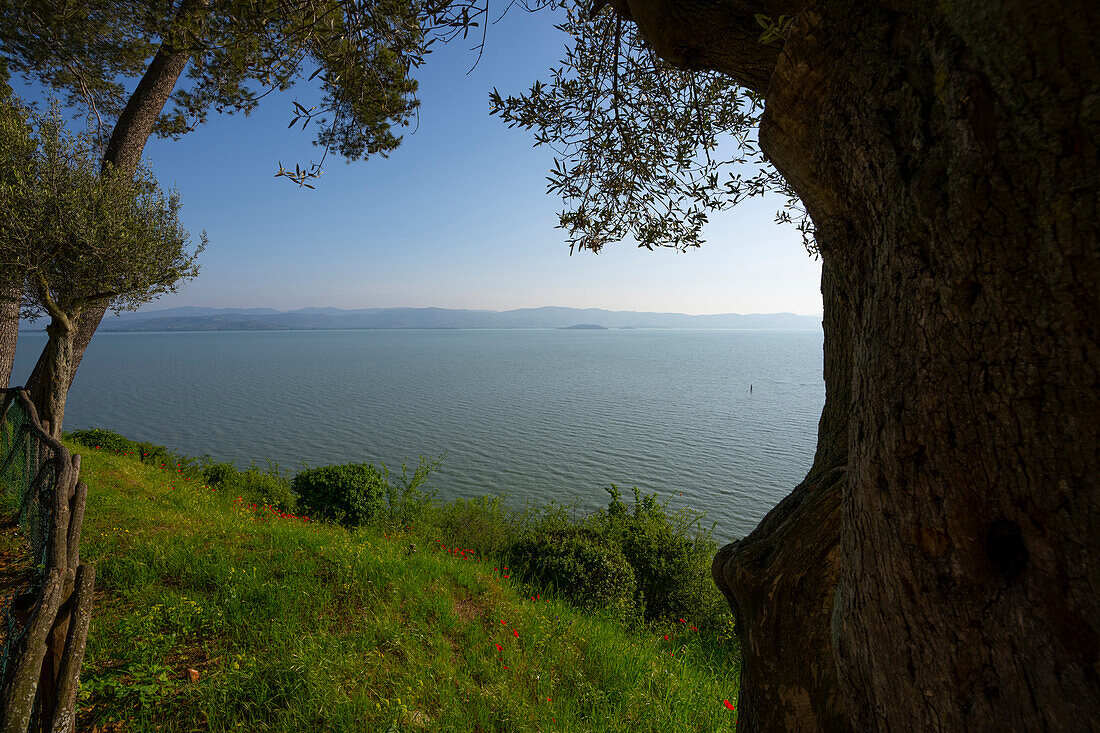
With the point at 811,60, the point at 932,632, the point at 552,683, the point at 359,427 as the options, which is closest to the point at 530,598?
the point at 552,683

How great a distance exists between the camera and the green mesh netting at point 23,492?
3164mm

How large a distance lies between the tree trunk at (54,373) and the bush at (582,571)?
8.03m

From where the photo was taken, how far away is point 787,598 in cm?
206

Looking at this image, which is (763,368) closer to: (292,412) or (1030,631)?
(292,412)

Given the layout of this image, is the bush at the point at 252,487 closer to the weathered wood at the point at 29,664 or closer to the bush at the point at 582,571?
the bush at the point at 582,571

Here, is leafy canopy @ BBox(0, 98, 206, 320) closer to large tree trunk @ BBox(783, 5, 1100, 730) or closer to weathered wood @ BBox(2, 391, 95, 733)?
weathered wood @ BBox(2, 391, 95, 733)

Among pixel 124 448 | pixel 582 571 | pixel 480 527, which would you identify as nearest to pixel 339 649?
pixel 582 571

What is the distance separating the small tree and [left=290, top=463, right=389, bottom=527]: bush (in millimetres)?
4472

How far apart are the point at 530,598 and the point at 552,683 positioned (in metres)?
2.57

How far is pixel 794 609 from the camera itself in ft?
6.75

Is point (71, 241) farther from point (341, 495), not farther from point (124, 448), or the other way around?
point (124, 448)

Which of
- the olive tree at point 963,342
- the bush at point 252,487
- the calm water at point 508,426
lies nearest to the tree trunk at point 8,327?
the bush at point 252,487

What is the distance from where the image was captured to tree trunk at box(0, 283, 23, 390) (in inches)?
305

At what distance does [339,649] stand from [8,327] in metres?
9.30
